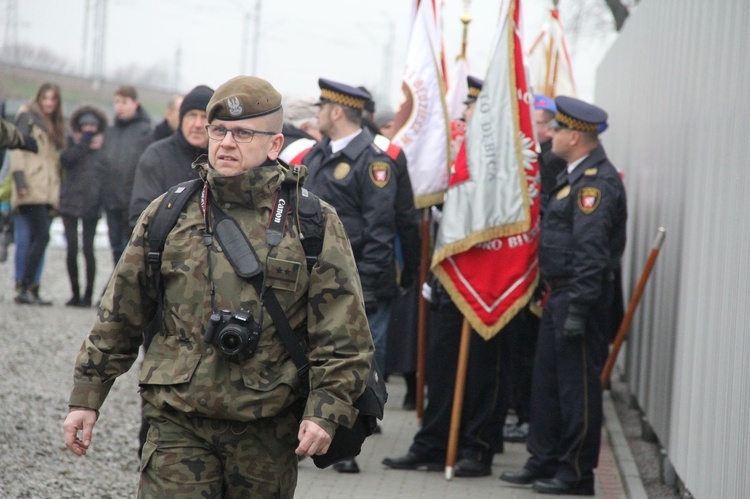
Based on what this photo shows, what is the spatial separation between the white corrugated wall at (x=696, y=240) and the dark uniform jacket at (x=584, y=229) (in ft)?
1.35

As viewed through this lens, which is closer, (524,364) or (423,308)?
(423,308)

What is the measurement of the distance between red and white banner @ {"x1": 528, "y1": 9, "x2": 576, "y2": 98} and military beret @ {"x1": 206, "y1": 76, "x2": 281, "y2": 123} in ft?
25.5

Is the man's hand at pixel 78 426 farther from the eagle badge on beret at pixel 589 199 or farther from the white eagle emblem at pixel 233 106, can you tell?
the eagle badge on beret at pixel 589 199

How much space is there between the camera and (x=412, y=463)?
22.4 ft

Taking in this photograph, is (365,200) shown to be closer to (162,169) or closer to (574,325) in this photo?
(162,169)

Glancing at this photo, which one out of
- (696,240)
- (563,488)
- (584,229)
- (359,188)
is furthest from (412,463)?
(696,240)

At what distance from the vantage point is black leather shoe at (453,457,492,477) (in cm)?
665

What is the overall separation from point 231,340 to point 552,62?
28.5 feet

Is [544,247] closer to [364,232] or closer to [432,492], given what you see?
[364,232]

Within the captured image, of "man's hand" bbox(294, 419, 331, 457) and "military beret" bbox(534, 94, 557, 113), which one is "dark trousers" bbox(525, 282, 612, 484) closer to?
"military beret" bbox(534, 94, 557, 113)

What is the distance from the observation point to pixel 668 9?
7.42m

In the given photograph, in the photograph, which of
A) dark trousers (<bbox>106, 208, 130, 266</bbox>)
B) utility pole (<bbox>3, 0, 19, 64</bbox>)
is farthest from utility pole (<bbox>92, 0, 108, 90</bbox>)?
dark trousers (<bbox>106, 208, 130, 266</bbox>)

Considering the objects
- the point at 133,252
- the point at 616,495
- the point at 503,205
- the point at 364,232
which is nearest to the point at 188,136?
the point at 364,232

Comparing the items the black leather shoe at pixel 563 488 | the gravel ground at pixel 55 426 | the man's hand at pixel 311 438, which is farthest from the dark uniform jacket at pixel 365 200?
the man's hand at pixel 311 438
